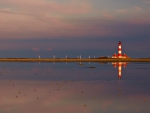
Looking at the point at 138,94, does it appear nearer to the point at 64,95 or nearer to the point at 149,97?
the point at 149,97

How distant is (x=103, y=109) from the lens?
1450 centimetres

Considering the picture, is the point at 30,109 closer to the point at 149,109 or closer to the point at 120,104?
the point at 120,104

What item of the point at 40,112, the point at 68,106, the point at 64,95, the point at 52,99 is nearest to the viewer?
the point at 40,112

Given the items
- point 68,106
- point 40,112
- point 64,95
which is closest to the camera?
point 40,112

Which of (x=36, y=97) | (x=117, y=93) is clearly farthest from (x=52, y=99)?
(x=117, y=93)

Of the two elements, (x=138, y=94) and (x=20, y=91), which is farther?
(x=20, y=91)

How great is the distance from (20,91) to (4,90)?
116 centimetres

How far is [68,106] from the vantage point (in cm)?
1512

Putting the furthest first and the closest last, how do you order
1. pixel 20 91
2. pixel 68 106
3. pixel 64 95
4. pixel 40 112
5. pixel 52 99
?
pixel 20 91 < pixel 64 95 < pixel 52 99 < pixel 68 106 < pixel 40 112

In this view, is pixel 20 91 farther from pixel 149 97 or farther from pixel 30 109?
pixel 149 97

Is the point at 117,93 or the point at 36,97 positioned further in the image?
the point at 117,93

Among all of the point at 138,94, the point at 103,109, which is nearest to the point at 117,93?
the point at 138,94

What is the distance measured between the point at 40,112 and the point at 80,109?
74.6 inches

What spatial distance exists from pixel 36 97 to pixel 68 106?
329 cm
